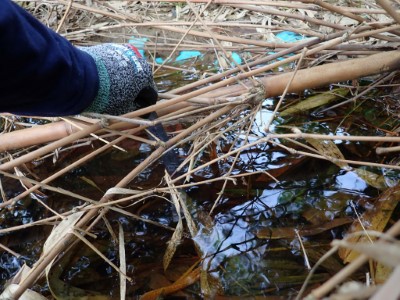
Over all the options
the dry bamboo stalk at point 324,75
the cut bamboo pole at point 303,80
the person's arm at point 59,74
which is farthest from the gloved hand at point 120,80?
the dry bamboo stalk at point 324,75

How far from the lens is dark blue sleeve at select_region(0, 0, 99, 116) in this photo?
31.5 inches

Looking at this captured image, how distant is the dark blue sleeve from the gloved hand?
0.03 metres

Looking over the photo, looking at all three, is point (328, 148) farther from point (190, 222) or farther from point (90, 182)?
point (90, 182)

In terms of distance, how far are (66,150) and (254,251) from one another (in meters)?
0.85

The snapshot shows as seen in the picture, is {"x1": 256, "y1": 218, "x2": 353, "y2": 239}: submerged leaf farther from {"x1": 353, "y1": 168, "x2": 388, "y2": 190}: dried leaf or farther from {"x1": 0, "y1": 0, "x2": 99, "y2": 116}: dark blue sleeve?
{"x1": 0, "y1": 0, "x2": 99, "y2": 116}: dark blue sleeve

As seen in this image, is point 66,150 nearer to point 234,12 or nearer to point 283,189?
point 283,189

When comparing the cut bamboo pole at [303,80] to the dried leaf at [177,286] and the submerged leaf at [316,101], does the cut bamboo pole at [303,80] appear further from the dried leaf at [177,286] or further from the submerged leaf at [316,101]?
the dried leaf at [177,286]

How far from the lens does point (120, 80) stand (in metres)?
1.05

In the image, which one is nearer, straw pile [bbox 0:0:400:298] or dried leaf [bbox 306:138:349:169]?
straw pile [bbox 0:0:400:298]

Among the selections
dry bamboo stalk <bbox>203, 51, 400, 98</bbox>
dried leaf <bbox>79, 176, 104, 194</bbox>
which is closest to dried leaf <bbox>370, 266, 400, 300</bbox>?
dry bamboo stalk <bbox>203, 51, 400, 98</bbox>

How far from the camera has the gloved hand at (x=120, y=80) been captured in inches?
40.9

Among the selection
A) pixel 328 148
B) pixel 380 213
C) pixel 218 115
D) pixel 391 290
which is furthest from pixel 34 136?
pixel 391 290

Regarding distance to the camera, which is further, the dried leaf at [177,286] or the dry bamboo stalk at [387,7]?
the dried leaf at [177,286]

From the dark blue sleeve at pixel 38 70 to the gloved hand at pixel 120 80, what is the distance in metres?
0.03
